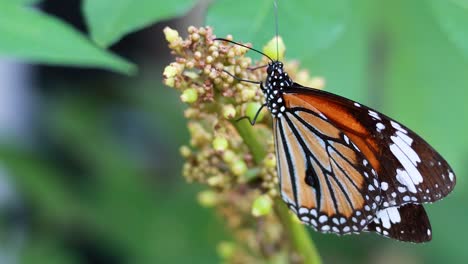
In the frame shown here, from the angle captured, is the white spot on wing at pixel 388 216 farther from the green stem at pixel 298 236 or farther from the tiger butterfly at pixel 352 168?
the green stem at pixel 298 236

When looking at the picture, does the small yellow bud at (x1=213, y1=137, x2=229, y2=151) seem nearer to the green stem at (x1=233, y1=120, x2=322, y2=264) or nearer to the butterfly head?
the green stem at (x1=233, y1=120, x2=322, y2=264)

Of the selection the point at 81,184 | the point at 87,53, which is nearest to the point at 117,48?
Result: the point at 81,184

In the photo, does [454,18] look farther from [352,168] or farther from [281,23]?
[352,168]

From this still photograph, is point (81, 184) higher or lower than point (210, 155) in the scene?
higher

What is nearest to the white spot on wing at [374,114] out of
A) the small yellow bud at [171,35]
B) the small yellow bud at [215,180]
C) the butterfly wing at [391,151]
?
the butterfly wing at [391,151]

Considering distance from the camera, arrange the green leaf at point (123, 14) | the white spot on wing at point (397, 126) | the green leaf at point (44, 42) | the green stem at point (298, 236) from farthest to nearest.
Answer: the white spot on wing at point (397, 126), the green stem at point (298, 236), the green leaf at point (123, 14), the green leaf at point (44, 42)

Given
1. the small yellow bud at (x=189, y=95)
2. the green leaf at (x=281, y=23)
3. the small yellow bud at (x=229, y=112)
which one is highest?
the green leaf at (x=281, y=23)

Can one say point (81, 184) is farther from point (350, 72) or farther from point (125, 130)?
point (350, 72)

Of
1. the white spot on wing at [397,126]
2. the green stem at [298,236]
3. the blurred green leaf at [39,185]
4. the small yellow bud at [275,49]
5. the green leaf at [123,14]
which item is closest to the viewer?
the green leaf at [123,14]

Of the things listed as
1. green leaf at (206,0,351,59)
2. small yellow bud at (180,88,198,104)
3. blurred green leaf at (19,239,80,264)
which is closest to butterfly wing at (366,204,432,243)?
green leaf at (206,0,351,59)
